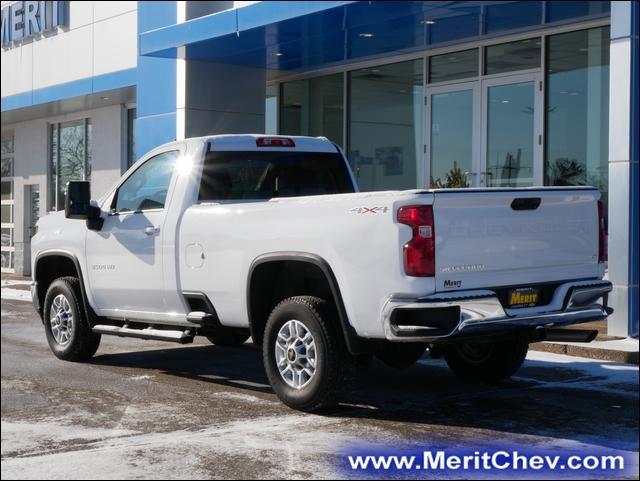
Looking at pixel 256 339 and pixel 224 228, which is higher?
pixel 224 228

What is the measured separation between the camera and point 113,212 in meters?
9.84

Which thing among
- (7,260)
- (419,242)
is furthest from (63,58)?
(419,242)

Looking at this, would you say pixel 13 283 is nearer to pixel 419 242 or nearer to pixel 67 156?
pixel 67 156

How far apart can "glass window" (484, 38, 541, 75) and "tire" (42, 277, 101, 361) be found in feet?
29.9

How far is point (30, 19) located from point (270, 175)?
17.9 m

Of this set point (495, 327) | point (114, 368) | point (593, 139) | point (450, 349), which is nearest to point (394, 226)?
point (495, 327)

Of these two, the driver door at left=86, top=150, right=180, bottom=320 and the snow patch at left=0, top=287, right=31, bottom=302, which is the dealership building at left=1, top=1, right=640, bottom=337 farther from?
the driver door at left=86, top=150, right=180, bottom=320

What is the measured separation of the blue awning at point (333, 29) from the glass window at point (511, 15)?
0.05 ft

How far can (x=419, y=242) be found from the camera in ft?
22.4

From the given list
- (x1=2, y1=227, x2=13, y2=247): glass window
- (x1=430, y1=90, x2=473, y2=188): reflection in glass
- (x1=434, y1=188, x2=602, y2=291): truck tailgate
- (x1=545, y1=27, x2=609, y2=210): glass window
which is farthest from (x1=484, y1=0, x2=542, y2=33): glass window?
(x1=2, y1=227, x2=13, y2=247): glass window

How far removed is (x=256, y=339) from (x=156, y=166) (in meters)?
2.21

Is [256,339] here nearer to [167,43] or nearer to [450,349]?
[450,349]

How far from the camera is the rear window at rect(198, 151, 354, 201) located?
9.04 metres

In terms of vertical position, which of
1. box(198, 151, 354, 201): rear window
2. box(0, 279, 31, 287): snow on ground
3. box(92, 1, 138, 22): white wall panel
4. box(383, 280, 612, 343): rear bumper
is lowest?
box(0, 279, 31, 287): snow on ground
